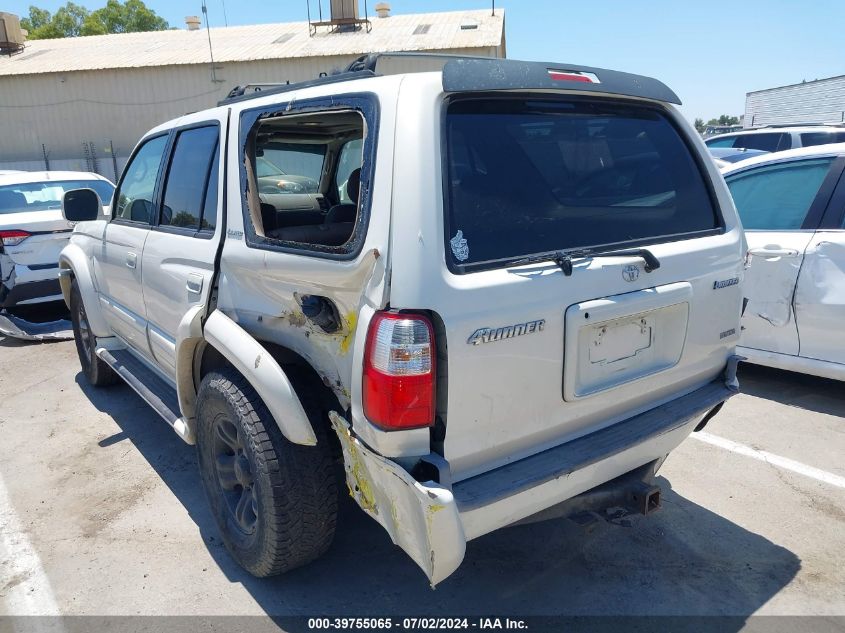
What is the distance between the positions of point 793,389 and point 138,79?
24.3 meters

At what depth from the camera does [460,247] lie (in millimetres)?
1988

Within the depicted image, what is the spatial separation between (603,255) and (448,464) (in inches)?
37.3

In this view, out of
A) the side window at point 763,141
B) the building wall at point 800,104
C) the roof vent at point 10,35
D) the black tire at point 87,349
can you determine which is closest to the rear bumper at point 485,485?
the black tire at point 87,349

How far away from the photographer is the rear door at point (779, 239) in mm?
4289

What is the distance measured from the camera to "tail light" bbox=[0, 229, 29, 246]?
6316 millimetres

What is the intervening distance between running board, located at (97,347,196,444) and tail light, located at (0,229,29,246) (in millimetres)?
2802

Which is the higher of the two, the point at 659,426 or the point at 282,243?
the point at 282,243

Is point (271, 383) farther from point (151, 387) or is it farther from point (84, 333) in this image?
point (84, 333)

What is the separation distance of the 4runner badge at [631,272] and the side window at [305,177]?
4.01 feet

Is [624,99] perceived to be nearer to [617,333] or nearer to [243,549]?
[617,333]

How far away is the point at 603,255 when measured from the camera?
2.27 metres

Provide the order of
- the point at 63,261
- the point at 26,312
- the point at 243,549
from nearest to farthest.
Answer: the point at 243,549 → the point at 63,261 → the point at 26,312

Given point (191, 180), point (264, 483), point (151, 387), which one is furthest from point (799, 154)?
point (151, 387)

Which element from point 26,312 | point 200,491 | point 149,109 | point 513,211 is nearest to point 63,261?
point 200,491
